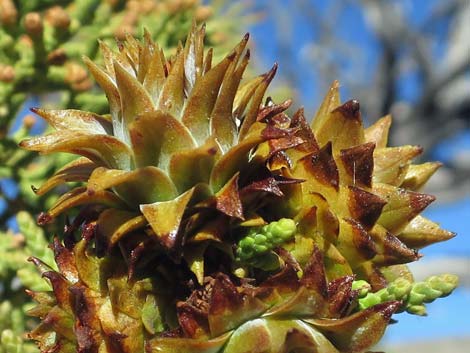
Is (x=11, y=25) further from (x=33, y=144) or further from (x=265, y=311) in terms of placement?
(x=265, y=311)

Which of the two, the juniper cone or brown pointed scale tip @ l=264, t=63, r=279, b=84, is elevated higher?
brown pointed scale tip @ l=264, t=63, r=279, b=84

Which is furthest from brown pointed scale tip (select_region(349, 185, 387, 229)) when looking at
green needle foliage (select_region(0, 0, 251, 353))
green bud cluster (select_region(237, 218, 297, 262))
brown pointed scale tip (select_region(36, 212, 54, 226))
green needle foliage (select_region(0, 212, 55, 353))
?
green needle foliage (select_region(0, 0, 251, 353))

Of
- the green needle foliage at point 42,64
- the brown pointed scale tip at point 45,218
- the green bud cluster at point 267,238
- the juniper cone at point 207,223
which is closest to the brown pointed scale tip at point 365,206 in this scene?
the juniper cone at point 207,223

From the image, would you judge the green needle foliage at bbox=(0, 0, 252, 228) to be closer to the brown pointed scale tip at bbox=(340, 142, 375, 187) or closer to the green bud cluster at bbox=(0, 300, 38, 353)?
the green bud cluster at bbox=(0, 300, 38, 353)

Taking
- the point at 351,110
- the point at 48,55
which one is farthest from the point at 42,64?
the point at 351,110

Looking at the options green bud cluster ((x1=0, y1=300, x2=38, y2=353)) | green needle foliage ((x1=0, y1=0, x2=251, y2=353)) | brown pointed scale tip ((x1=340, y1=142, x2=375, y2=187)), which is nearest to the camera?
brown pointed scale tip ((x1=340, y1=142, x2=375, y2=187))

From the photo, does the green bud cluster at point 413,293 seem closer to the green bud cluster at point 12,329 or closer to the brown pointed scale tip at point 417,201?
the brown pointed scale tip at point 417,201

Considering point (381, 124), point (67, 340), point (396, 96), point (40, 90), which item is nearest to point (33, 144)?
point (67, 340)
